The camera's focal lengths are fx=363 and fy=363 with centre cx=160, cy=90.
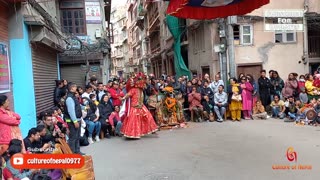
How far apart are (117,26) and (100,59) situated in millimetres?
62190

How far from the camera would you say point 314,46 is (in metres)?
19.0

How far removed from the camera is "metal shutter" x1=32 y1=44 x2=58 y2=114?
1046 centimetres

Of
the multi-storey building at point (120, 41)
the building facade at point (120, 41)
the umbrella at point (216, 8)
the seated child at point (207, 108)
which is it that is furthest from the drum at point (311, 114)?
the multi-storey building at point (120, 41)

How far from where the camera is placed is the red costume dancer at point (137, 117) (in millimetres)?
9836

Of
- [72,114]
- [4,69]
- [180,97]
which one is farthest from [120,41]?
[72,114]

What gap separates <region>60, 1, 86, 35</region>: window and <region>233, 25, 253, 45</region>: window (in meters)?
8.49

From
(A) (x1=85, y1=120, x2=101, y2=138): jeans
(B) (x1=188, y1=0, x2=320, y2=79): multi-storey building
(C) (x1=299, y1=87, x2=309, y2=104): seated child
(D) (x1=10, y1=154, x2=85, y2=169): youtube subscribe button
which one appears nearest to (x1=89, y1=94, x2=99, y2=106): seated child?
(A) (x1=85, y1=120, x2=101, y2=138): jeans

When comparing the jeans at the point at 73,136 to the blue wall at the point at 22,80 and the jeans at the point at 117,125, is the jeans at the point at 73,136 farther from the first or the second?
the jeans at the point at 117,125

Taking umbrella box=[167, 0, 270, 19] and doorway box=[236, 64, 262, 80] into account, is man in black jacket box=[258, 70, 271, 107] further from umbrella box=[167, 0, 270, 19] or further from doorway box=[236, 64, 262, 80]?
umbrella box=[167, 0, 270, 19]

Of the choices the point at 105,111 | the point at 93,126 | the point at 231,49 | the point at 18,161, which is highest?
the point at 231,49

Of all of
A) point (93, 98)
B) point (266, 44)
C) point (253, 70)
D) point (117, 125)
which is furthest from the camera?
point (253, 70)

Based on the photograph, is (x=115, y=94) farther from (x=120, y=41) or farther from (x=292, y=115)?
(x=120, y=41)

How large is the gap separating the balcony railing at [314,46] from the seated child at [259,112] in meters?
7.18

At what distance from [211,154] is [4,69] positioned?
199 inches
